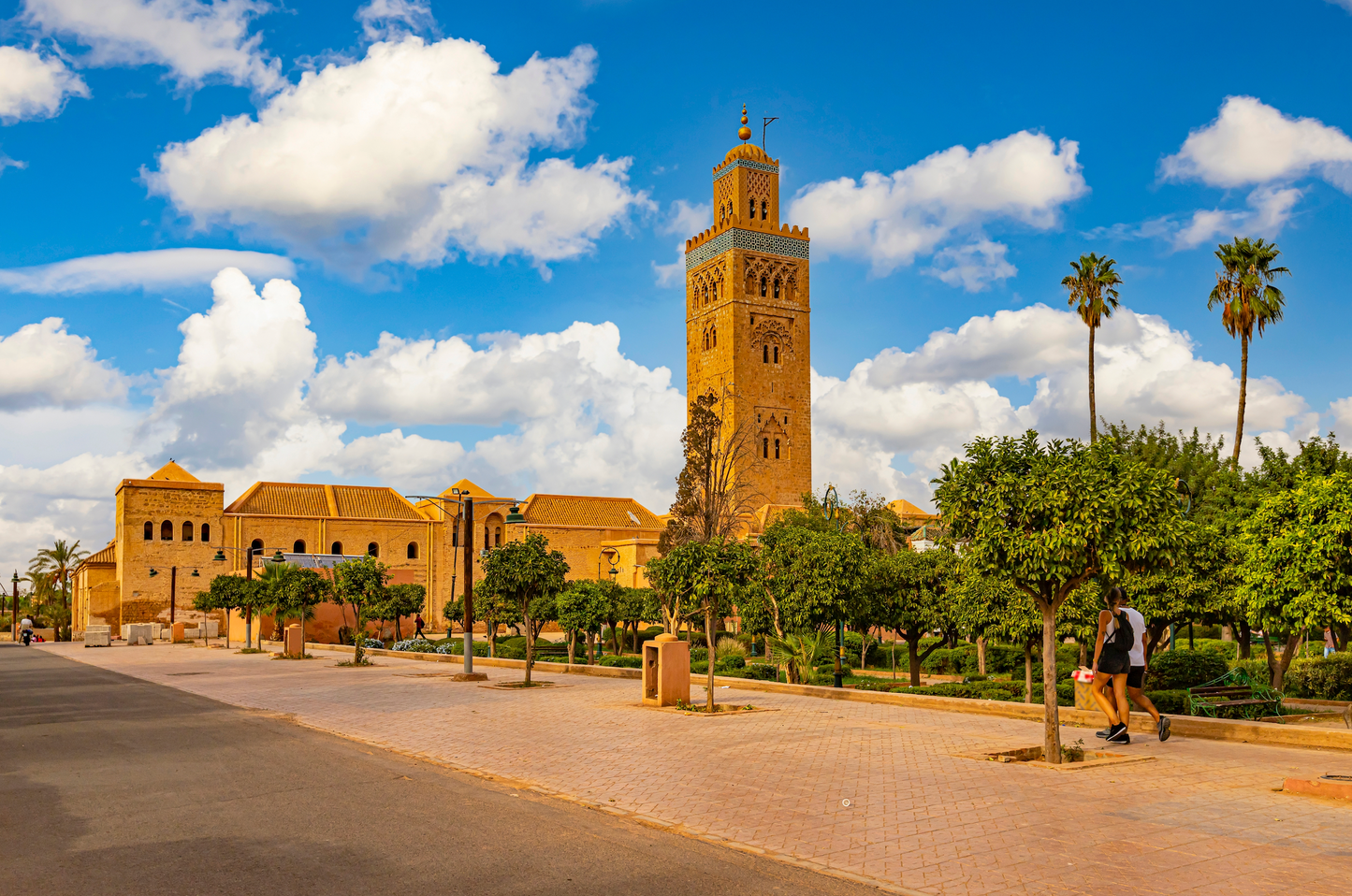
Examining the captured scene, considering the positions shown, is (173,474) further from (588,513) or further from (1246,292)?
(1246,292)

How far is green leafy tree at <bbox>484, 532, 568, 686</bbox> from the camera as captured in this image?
65.7 feet

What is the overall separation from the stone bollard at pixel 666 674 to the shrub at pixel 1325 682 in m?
10.9

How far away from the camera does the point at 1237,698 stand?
13.6m

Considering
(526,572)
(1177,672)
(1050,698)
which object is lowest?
(1177,672)

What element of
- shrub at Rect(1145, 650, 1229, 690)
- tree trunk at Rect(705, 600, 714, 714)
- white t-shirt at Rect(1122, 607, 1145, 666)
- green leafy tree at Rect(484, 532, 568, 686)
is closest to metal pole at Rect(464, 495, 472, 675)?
green leafy tree at Rect(484, 532, 568, 686)

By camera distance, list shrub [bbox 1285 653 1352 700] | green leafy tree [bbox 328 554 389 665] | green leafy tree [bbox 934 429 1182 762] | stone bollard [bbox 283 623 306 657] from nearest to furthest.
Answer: green leafy tree [bbox 934 429 1182 762]
shrub [bbox 1285 653 1352 700]
green leafy tree [bbox 328 554 389 665]
stone bollard [bbox 283 623 306 657]

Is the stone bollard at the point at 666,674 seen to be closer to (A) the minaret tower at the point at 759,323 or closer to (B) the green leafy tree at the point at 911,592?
(B) the green leafy tree at the point at 911,592

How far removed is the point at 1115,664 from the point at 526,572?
38.6 feet

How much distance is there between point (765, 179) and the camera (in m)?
70.4

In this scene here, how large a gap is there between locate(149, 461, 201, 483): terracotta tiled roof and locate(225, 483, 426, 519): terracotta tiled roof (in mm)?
3304

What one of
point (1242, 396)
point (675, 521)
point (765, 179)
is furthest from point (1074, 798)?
point (765, 179)

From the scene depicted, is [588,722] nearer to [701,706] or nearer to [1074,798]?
[701,706]

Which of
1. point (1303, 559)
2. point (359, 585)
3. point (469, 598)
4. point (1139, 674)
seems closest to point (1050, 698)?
point (1139, 674)

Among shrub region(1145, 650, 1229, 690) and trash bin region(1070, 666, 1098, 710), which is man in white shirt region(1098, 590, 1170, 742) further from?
shrub region(1145, 650, 1229, 690)
